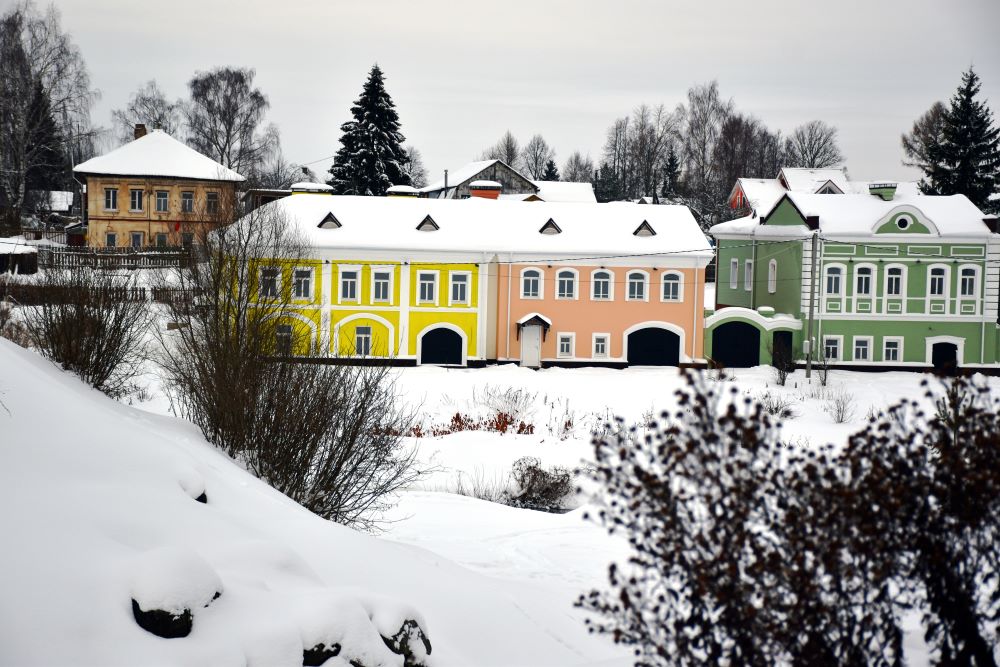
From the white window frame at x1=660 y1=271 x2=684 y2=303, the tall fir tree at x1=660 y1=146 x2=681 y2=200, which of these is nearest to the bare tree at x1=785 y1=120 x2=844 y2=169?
the tall fir tree at x1=660 y1=146 x2=681 y2=200

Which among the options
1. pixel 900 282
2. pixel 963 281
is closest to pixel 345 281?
pixel 900 282

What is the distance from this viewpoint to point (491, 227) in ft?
118

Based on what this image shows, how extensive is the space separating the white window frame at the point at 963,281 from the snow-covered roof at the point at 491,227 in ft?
32.1

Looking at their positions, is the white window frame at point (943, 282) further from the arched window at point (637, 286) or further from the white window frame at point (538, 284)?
the white window frame at point (538, 284)

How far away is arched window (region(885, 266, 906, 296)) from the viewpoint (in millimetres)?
36406

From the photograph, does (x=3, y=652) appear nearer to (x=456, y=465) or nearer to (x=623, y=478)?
(x=623, y=478)

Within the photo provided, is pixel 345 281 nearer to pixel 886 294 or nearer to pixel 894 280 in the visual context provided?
pixel 886 294

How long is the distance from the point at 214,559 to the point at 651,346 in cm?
3005

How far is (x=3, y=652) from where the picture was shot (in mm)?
5453

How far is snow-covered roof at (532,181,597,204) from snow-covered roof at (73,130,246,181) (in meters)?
21.8

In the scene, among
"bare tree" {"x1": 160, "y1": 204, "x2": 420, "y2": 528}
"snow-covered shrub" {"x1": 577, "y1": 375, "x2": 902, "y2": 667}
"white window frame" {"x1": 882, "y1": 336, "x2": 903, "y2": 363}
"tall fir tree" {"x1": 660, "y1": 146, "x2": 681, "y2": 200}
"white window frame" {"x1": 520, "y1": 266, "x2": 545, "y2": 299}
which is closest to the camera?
"snow-covered shrub" {"x1": 577, "y1": 375, "x2": 902, "y2": 667}

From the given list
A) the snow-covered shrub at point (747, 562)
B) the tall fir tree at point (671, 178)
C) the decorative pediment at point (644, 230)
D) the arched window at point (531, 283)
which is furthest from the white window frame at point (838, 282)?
the tall fir tree at point (671, 178)

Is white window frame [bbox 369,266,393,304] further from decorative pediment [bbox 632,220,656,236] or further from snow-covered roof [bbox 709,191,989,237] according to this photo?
snow-covered roof [bbox 709,191,989,237]

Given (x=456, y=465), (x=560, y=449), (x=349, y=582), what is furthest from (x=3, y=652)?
(x=560, y=449)
